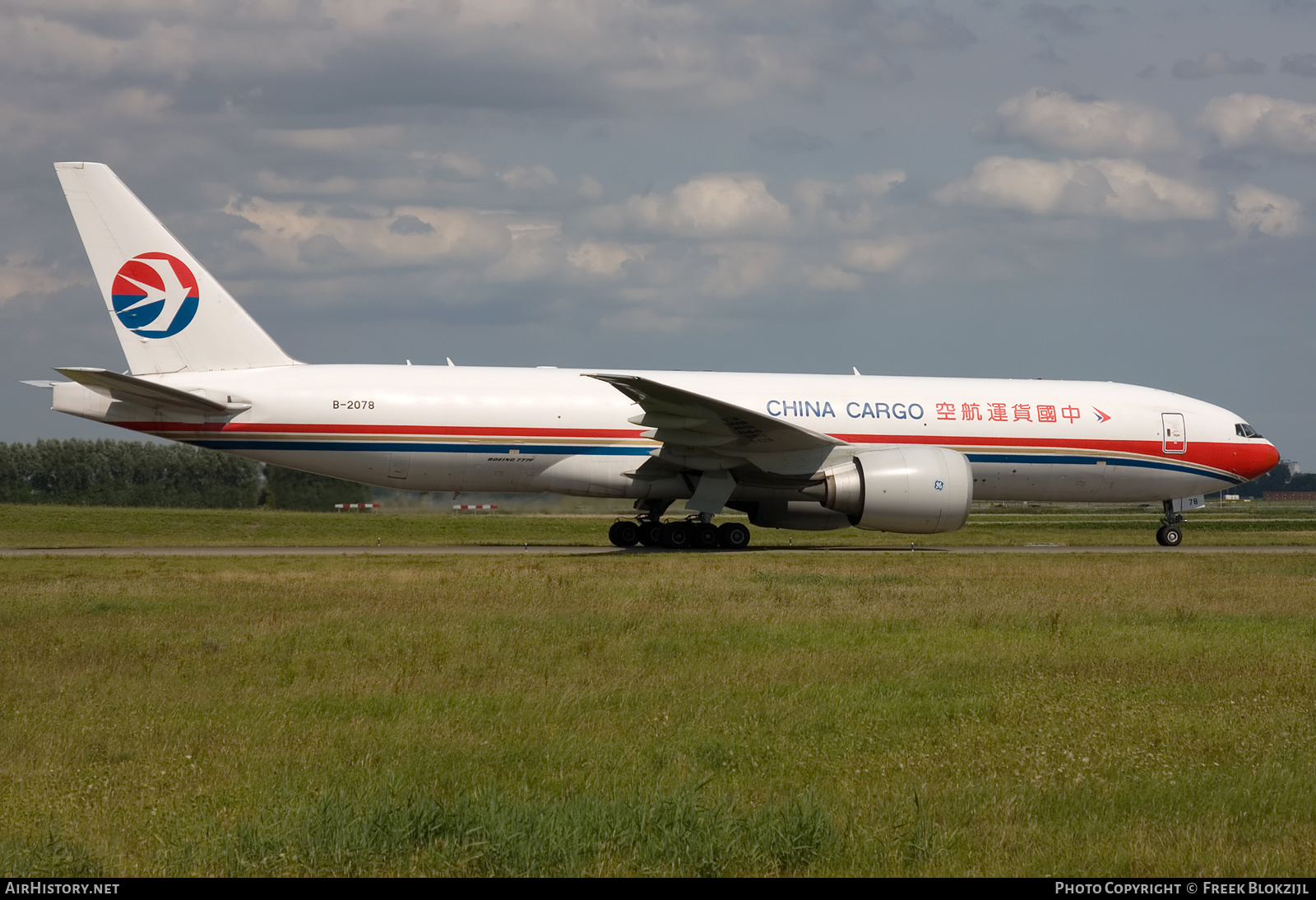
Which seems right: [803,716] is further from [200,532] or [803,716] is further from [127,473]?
[127,473]

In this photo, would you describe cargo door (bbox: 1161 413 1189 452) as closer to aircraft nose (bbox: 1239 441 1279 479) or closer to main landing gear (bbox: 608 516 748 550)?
aircraft nose (bbox: 1239 441 1279 479)

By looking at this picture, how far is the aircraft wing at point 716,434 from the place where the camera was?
2133 centimetres

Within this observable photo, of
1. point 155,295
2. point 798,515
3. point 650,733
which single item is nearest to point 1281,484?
point 798,515

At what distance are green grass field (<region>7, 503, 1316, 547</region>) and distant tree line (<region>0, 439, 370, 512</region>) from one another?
3732 mm

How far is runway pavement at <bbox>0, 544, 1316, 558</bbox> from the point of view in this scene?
2195 centimetres

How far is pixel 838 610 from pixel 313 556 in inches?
427

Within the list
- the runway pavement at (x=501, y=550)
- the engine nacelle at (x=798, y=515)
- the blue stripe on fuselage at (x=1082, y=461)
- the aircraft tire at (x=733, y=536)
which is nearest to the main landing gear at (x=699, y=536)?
the aircraft tire at (x=733, y=536)

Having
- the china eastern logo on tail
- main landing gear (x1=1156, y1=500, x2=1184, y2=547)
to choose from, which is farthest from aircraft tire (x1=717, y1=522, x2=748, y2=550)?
the china eastern logo on tail

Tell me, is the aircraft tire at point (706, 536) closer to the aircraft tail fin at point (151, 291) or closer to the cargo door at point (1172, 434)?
the aircraft tail fin at point (151, 291)

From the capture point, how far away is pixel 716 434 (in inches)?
878

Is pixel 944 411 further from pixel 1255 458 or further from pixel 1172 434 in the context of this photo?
pixel 1255 458

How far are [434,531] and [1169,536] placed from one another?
17.8m
